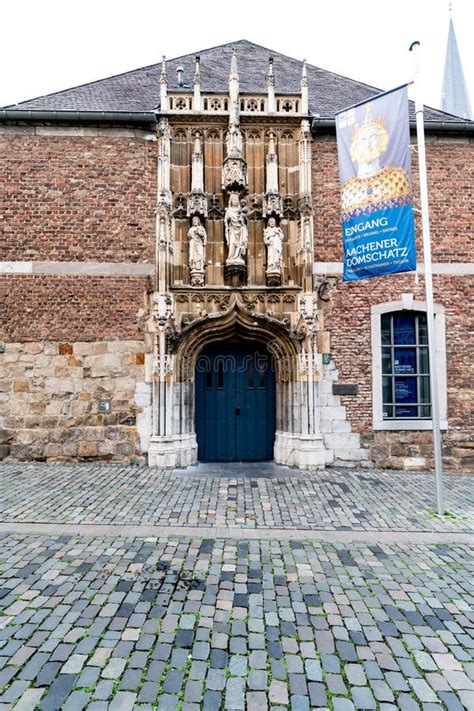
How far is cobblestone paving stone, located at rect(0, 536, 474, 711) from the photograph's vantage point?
8.32 ft

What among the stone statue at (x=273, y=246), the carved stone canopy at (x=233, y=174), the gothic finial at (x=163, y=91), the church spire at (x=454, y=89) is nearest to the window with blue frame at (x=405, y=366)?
the stone statue at (x=273, y=246)

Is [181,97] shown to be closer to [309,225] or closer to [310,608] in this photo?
[309,225]

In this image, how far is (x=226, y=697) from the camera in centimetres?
250

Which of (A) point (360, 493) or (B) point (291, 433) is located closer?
(A) point (360, 493)

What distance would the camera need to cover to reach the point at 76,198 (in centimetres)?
896

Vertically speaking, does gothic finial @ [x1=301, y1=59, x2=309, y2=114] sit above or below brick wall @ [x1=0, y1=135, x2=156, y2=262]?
above

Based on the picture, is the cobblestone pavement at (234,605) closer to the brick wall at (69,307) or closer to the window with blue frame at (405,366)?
the window with blue frame at (405,366)

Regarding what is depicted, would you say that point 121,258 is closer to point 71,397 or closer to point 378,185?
point 71,397

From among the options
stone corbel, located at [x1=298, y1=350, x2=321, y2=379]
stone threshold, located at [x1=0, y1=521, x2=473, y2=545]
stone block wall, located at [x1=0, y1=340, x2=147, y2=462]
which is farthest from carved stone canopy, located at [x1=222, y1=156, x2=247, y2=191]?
stone threshold, located at [x1=0, y1=521, x2=473, y2=545]

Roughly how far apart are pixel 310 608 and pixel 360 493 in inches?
144

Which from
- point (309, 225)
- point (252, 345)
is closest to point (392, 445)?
point (252, 345)

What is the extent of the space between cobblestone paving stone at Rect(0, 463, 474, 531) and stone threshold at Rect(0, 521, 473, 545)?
0.14m

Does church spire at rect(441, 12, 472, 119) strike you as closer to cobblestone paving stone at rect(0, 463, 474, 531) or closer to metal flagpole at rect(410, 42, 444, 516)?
metal flagpole at rect(410, 42, 444, 516)

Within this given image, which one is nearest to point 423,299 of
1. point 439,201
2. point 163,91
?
point 439,201
